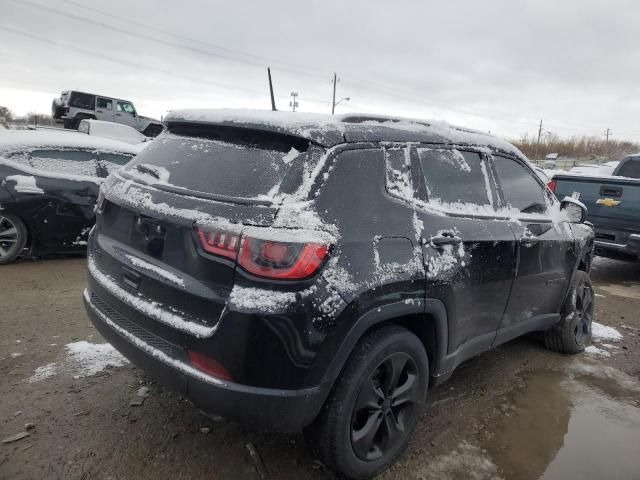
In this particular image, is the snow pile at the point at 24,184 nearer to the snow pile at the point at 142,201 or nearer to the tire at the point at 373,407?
the snow pile at the point at 142,201

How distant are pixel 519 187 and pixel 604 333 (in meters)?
2.46

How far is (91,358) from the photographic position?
3.44 m

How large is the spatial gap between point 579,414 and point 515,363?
2.55ft

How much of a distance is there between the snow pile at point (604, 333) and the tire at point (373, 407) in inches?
124

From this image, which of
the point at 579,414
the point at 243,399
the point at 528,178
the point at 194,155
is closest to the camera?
the point at 243,399

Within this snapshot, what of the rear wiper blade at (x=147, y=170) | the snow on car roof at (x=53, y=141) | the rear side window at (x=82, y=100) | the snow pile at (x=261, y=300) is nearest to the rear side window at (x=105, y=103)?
the rear side window at (x=82, y=100)

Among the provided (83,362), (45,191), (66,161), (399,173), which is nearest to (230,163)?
(399,173)

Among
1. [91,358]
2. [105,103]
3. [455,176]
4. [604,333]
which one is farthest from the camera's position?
[105,103]

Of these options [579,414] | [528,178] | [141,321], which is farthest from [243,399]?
[528,178]

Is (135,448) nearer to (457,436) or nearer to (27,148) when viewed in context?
(457,436)

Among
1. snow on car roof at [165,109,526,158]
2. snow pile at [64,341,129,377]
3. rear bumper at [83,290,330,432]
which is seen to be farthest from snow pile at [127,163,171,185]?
snow pile at [64,341,129,377]

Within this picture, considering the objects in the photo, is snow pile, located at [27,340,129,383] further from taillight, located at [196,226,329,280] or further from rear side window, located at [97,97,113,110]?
rear side window, located at [97,97,113,110]

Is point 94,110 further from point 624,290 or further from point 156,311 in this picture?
point 156,311

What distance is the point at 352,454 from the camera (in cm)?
234
